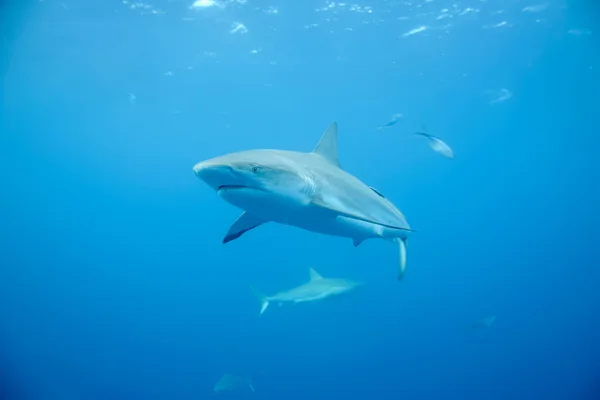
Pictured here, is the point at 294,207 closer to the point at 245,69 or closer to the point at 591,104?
the point at 245,69

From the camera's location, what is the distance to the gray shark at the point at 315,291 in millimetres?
12484

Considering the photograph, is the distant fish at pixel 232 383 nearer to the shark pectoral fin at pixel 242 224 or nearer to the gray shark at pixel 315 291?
the gray shark at pixel 315 291

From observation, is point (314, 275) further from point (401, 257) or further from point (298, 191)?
point (298, 191)

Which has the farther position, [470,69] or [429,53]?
[470,69]

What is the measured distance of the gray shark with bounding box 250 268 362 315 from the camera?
12.5m

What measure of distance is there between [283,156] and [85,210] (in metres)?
124

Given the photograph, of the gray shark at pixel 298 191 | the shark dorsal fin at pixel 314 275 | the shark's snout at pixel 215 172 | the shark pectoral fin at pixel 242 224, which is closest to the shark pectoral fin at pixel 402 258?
the gray shark at pixel 298 191

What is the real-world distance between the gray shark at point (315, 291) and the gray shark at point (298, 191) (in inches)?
319

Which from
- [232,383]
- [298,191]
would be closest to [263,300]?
[232,383]

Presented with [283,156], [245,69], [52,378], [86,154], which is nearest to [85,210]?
[86,154]

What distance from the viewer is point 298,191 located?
10.4 ft

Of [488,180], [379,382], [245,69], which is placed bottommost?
[488,180]

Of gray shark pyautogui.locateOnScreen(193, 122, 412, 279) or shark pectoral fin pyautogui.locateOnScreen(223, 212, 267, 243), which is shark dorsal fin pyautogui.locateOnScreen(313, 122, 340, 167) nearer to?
gray shark pyautogui.locateOnScreen(193, 122, 412, 279)

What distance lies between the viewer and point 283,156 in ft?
11.2
